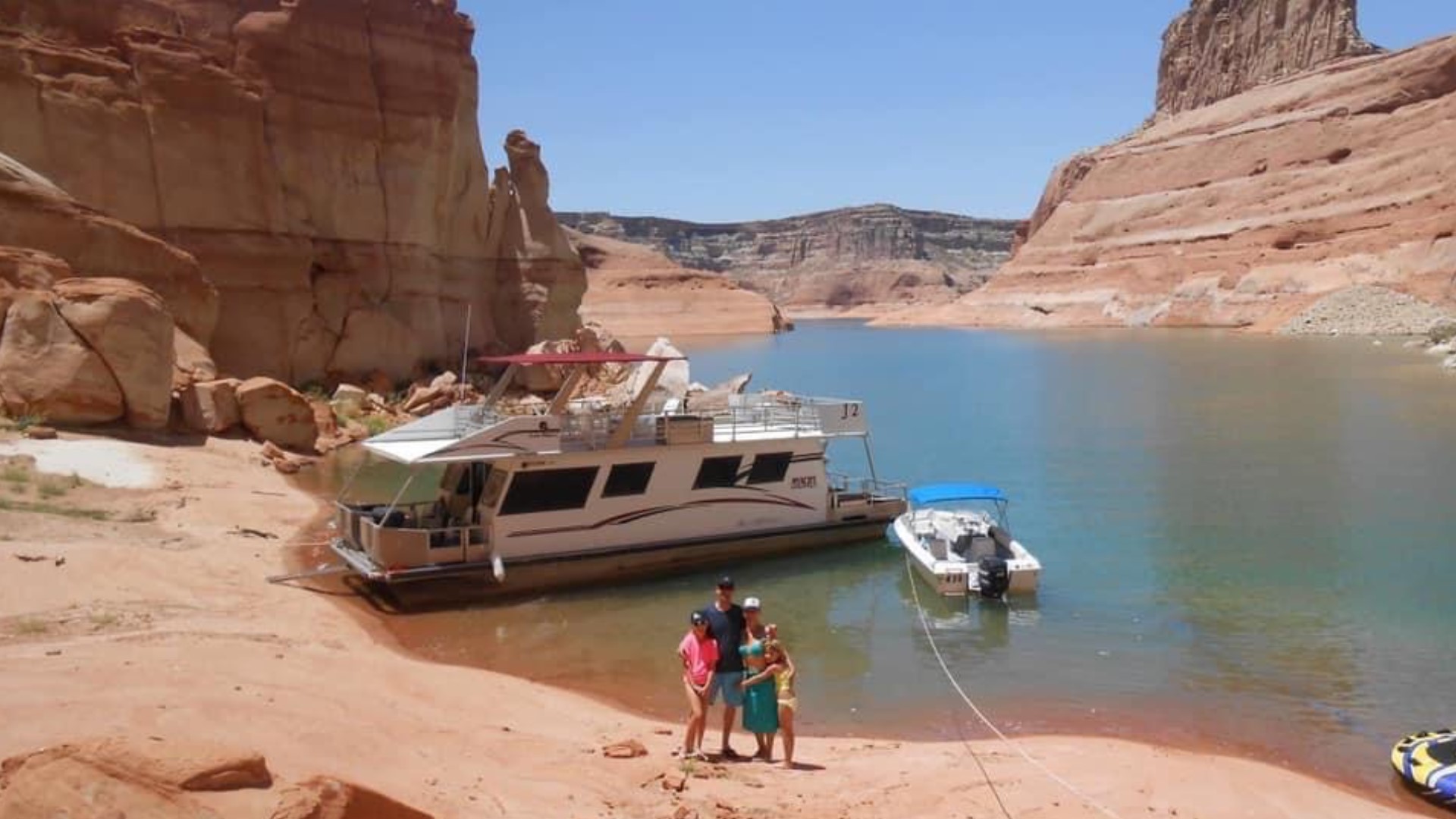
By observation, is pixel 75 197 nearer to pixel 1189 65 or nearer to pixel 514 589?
pixel 514 589

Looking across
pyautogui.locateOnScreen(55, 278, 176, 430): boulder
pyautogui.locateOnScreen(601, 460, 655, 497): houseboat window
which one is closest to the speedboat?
pyautogui.locateOnScreen(601, 460, 655, 497): houseboat window

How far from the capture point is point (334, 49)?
36.4m

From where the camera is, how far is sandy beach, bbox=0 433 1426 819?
721 centimetres

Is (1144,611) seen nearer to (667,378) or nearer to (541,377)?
(667,378)

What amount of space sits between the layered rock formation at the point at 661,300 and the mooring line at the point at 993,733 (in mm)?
109982

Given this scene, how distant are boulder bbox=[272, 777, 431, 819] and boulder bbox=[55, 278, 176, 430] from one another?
19.8 metres

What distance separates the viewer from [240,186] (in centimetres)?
3375

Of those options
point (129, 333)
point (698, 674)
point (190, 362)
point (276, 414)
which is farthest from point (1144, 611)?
point (190, 362)

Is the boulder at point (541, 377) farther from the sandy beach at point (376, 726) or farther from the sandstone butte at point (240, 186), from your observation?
the sandy beach at point (376, 726)

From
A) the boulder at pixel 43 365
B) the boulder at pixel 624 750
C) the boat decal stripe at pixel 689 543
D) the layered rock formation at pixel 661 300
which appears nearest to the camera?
the boulder at pixel 624 750

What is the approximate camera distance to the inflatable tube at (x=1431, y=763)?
34.5 ft

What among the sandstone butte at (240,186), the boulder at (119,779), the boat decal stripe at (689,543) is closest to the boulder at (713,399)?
the boat decal stripe at (689,543)

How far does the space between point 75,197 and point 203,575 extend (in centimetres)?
2027

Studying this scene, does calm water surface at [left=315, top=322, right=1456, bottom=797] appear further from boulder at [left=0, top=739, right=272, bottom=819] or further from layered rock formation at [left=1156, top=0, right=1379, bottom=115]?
layered rock formation at [left=1156, top=0, right=1379, bottom=115]
